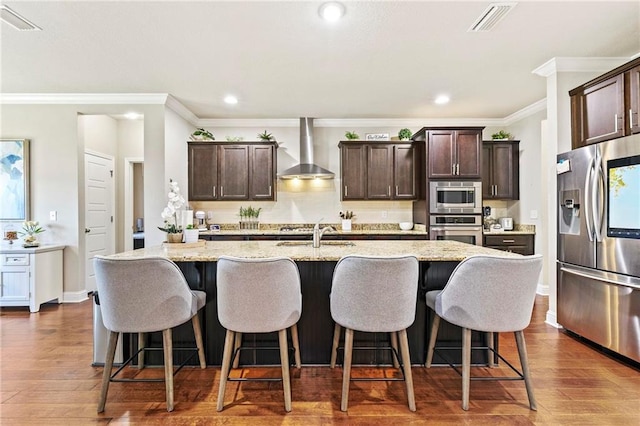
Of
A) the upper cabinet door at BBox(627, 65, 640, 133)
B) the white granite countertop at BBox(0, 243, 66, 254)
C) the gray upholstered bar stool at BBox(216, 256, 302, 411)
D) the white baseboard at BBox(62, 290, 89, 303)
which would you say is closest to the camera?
the gray upholstered bar stool at BBox(216, 256, 302, 411)

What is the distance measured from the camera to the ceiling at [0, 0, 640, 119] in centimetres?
242

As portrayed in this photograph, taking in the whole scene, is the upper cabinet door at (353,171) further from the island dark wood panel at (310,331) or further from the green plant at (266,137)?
the island dark wood panel at (310,331)

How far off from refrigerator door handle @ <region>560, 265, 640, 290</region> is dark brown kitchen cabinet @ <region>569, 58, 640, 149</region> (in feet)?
3.88

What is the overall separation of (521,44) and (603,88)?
0.80 m

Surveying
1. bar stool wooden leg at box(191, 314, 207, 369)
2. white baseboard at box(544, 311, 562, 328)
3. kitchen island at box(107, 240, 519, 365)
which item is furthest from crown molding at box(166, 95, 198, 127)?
white baseboard at box(544, 311, 562, 328)

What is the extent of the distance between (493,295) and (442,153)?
3.09 metres

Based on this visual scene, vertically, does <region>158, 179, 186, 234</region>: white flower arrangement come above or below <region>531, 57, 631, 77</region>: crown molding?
below

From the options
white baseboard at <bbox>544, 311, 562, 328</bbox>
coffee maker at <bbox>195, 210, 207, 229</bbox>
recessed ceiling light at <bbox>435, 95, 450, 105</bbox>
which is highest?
recessed ceiling light at <bbox>435, 95, 450, 105</bbox>

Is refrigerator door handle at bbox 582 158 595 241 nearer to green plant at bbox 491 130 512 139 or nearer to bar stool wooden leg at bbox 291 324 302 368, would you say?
green plant at bbox 491 130 512 139

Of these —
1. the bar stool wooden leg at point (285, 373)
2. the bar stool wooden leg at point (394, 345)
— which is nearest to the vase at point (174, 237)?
the bar stool wooden leg at point (285, 373)

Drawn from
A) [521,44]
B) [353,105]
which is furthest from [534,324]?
[353,105]

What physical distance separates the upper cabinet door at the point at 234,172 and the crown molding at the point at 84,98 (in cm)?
115

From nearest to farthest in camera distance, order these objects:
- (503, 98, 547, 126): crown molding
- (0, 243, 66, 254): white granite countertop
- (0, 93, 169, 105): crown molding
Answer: (0, 243, 66, 254): white granite countertop < (0, 93, 169, 105): crown molding < (503, 98, 547, 126): crown molding

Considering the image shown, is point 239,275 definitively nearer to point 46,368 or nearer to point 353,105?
point 46,368
